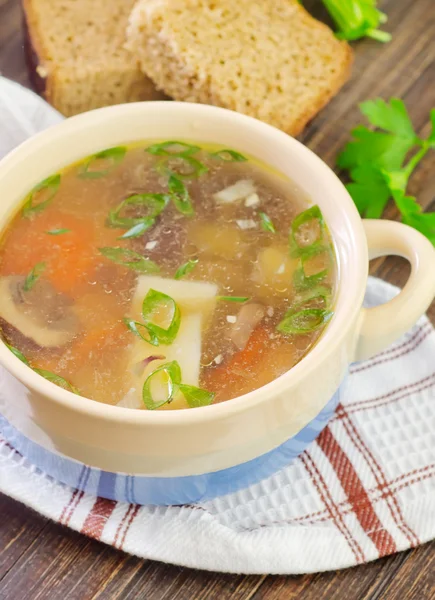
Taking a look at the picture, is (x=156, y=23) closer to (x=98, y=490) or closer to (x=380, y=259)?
(x=380, y=259)

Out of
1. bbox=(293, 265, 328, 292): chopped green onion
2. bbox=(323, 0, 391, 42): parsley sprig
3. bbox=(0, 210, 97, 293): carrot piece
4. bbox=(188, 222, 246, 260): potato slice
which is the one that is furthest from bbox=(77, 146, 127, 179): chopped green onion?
bbox=(323, 0, 391, 42): parsley sprig

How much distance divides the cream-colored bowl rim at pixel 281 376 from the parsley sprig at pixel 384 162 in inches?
19.2

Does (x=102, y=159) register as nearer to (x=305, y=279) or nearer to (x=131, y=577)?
(x=305, y=279)

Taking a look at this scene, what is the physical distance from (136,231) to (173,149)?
0.21m

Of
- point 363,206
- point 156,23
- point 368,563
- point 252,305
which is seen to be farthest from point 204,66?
point 368,563

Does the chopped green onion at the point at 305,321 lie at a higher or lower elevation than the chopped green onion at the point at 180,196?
higher

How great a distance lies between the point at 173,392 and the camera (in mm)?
1241

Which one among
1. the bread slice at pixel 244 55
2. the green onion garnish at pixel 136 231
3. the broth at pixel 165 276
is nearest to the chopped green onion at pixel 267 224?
the broth at pixel 165 276

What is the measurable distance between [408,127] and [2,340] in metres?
1.19

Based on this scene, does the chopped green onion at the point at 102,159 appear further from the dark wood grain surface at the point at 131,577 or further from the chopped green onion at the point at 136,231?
the dark wood grain surface at the point at 131,577

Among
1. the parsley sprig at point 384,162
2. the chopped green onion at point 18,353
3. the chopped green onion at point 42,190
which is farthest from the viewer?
the parsley sprig at point 384,162

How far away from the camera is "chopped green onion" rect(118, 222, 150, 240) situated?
1.46 m

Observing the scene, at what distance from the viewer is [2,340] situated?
1282 millimetres

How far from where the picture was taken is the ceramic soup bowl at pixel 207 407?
118cm
